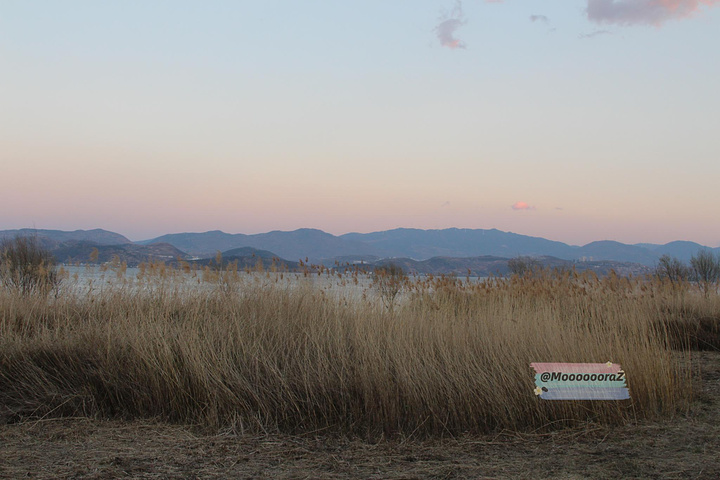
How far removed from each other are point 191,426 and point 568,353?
3923 mm

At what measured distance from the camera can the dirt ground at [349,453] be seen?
11.8 ft

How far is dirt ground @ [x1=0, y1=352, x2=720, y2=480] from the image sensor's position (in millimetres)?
3611

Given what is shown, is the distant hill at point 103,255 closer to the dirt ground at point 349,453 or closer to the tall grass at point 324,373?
the tall grass at point 324,373

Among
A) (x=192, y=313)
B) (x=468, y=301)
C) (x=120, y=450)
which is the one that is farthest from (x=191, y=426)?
(x=468, y=301)

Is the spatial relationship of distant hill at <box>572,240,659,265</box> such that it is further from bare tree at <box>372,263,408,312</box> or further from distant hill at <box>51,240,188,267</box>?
bare tree at <box>372,263,408,312</box>

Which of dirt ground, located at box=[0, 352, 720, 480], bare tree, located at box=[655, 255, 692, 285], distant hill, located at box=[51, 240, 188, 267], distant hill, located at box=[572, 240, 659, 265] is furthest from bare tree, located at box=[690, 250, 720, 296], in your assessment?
distant hill, located at box=[572, 240, 659, 265]

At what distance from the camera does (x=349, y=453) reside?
418cm

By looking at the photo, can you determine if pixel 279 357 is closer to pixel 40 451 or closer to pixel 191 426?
pixel 191 426

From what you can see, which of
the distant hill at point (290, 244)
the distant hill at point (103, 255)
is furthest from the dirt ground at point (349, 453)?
the distant hill at point (290, 244)

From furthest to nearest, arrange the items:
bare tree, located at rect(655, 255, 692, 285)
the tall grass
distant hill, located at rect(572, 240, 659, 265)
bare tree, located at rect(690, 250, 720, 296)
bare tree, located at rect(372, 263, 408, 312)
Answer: distant hill, located at rect(572, 240, 659, 265) < bare tree, located at rect(690, 250, 720, 296) < bare tree, located at rect(655, 255, 692, 285) < bare tree, located at rect(372, 263, 408, 312) < the tall grass

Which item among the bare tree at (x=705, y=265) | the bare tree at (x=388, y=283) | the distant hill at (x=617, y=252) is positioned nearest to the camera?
the bare tree at (x=388, y=283)

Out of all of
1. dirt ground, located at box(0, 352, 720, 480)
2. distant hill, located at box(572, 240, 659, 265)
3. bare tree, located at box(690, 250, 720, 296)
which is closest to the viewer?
dirt ground, located at box(0, 352, 720, 480)

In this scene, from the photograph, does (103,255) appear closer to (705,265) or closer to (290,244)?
(705,265)

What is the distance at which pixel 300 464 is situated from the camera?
3.88 meters
